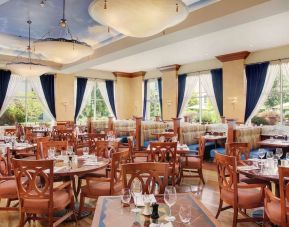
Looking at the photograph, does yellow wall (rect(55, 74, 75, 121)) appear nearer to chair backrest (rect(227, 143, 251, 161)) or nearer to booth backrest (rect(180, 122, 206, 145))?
booth backrest (rect(180, 122, 206, 145))

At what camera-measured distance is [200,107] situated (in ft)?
38.9

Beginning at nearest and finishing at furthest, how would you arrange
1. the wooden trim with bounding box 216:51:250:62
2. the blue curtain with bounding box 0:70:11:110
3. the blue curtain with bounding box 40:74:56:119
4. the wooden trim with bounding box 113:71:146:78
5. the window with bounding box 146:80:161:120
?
1. the wooden trim with bounding box 216:51:250:62
2. the blue curtain with bounding box 0:70:11:110
3. the blue curtain with bounding box 40:74:56:119
4. the window with bounding box 146:80:161:120
5. the wooden trim with bounding box 113:71:146:78

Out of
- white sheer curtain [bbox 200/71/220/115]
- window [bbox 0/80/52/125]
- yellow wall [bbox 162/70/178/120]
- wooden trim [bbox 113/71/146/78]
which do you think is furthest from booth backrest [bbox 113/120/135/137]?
white sheer curtain [bbox 200/71/220/115]

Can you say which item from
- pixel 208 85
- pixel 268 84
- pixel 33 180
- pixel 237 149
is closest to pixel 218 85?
pixel 208 85

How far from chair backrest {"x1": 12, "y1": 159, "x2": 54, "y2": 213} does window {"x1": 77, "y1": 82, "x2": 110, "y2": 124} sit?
1022cm

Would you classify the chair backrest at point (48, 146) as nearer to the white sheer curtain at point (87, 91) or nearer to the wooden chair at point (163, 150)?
the wooden chair at point (163, 150)

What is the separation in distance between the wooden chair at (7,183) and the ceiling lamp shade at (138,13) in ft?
7.66

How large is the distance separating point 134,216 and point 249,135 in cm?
609

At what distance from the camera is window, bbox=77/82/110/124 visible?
13.3 m

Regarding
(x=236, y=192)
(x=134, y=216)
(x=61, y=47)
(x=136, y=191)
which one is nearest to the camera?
(x=134, y=216)

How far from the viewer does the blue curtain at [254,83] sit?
9.45 m

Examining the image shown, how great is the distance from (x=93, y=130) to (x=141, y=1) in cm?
775

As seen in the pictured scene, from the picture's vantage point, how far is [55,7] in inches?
226

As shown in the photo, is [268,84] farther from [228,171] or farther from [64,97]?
[64,97]
